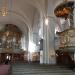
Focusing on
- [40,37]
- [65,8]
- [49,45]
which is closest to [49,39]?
[49,45]

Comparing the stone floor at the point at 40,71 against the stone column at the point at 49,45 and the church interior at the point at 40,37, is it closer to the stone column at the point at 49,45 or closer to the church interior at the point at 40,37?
the church interior at the point at 40,37

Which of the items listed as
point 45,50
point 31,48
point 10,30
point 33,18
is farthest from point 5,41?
point 45,50

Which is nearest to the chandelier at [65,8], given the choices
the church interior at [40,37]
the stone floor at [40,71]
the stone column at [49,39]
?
the church interior at [40,37]

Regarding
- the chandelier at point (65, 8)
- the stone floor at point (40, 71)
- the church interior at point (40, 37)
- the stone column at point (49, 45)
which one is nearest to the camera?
the stone floor at point (40, 71)

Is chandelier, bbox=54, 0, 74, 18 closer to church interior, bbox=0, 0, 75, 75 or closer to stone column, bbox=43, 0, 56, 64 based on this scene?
church interior, bbox=0, 0, 75, 75

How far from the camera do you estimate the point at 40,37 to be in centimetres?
1916

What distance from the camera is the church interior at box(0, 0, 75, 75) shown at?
8.22m

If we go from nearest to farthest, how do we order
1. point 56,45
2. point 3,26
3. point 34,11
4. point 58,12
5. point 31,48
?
point 58,12, point 56,45, point 34,11, point 31,48, point 3,26

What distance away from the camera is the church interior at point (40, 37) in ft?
27.0

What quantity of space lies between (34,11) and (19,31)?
1101 cm

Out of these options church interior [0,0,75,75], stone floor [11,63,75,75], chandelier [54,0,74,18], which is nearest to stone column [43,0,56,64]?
church interior [0,0,75,75]

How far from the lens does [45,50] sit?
13.3m

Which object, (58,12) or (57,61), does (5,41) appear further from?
(58,12)

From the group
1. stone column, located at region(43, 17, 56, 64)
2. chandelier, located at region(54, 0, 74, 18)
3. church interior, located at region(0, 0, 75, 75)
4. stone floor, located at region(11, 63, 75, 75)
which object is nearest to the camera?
stone floor, located at region(11, 63, 75, 75)
